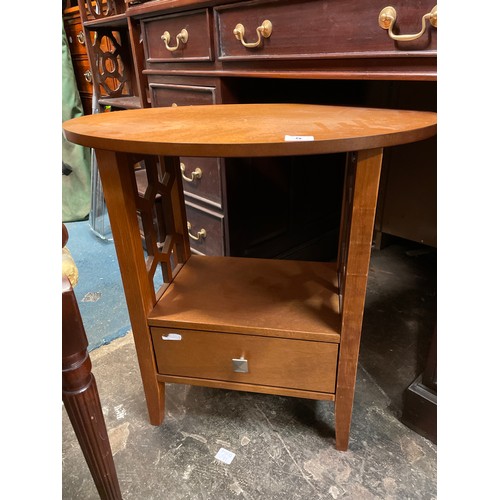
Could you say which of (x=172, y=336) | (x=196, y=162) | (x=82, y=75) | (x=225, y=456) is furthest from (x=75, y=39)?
(x=225, y=456)

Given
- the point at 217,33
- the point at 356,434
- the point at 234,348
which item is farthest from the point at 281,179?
the point at 356,434

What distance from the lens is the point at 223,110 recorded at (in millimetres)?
835

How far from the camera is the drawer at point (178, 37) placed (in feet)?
3.34

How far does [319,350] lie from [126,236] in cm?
43

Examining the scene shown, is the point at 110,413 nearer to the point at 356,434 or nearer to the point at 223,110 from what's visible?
the point at 356,434

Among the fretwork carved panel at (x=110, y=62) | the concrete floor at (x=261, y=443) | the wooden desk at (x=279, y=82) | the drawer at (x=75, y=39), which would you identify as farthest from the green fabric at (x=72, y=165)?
the concrete floor at (x=261, y=443)

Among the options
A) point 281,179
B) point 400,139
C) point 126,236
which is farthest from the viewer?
point 281,179

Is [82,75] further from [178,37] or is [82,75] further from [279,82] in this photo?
[279,82]

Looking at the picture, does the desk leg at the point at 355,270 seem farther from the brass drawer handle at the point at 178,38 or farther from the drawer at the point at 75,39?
the drawer at the point at 75,39

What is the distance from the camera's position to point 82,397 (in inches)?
22.5

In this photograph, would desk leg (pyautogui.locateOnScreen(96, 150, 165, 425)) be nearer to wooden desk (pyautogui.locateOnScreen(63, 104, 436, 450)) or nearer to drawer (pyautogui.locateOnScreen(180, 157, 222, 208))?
wooden desk (pyautogui.locateOnScreen(63, 104, 436, 450))

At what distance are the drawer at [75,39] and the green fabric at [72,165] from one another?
0.19 feet

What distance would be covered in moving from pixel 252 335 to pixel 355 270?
251 millimetres

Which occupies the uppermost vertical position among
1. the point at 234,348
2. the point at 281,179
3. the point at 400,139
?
the point at 400,139
